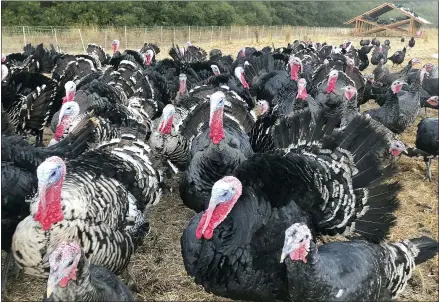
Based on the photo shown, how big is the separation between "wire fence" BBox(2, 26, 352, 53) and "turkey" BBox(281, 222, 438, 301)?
7.53m

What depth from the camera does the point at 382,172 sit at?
9.66 feet

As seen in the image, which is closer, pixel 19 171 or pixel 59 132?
pixel 19 171

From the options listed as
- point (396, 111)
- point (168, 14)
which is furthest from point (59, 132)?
point (168, 14)

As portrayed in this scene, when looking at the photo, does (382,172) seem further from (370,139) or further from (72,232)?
(72,232)

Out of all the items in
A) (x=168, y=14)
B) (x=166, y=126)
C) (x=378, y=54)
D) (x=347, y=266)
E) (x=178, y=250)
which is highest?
(x=168, y=14)

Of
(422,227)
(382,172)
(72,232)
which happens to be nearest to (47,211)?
(72,232)

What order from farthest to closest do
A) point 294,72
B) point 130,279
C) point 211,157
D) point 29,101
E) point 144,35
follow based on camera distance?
point 144,35, point 294,72, point 29,101, point 211,157, point 130,279

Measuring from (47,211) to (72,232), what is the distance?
219 mm

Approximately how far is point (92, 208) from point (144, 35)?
1109 cm

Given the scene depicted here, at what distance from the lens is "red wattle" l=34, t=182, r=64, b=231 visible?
7.98 feet

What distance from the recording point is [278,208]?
274 cm

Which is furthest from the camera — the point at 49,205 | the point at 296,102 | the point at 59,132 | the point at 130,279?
the point at 296,102

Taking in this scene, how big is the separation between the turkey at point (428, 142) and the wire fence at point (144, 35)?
6.93m

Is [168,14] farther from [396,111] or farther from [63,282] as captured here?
[63,282]
